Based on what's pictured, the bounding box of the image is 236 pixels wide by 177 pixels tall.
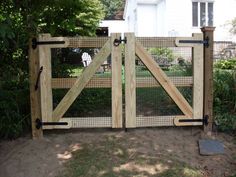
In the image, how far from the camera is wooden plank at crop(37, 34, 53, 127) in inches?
256

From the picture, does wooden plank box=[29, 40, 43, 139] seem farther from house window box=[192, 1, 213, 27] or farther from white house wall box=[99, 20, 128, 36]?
white house wall box=[99, 20, 128, 36]

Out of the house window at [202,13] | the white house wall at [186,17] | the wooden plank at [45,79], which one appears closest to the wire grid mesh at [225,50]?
the white house wall at [186,17]

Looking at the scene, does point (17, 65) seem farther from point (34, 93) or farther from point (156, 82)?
point (156, 82)

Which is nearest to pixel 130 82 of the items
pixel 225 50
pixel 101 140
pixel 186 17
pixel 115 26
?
pixel 101 140

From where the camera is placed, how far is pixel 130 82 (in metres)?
6.59

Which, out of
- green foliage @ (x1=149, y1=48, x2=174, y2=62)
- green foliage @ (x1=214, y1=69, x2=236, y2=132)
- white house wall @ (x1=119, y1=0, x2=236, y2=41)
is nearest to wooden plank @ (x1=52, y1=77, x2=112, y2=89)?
green foliage @ (x1=149, y1=48, x2=174, y2=62)

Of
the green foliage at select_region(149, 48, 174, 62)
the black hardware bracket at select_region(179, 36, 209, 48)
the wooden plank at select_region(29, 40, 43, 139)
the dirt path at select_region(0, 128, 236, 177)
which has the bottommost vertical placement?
the dirt path at select_region(0, 128, 236, 177)

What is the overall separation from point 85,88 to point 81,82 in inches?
28.8

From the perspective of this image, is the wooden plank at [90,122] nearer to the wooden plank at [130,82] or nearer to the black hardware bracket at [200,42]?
the wooden plank at [130,82]

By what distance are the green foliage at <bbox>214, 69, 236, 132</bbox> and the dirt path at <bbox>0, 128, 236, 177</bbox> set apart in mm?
252

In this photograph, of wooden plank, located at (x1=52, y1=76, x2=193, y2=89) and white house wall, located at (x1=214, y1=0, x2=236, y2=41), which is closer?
wooden plank, located at (x1=52, y1=76, x2=193, y2=89)

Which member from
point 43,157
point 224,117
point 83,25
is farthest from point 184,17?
point 43,157

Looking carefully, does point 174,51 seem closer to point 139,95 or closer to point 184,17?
point 139,95

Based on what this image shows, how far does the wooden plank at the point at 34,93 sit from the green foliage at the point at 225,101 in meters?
2.89
